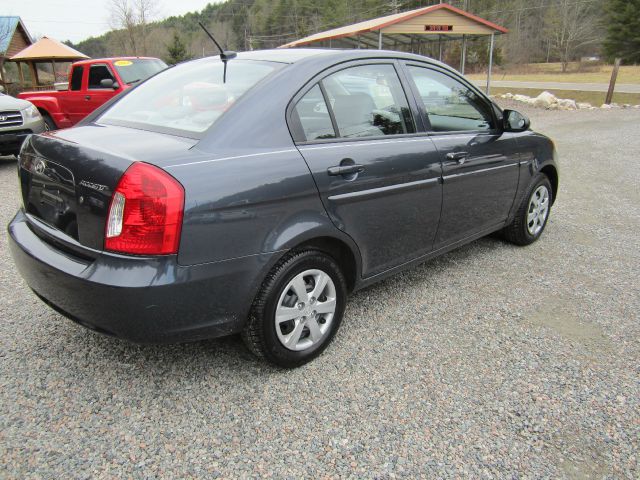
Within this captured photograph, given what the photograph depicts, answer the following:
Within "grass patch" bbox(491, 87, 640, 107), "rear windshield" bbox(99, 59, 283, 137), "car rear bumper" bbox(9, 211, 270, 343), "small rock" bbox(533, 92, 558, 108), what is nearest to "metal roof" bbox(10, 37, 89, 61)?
"small rock" bbox(533, 92, 558, 108)

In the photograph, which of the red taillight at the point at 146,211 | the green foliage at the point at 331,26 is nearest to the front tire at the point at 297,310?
the red taillight at the point at 146,211

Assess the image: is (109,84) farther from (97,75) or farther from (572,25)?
(572,25)

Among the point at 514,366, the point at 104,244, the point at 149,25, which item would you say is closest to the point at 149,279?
the point at 104,244

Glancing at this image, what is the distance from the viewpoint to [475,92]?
3.89 meters

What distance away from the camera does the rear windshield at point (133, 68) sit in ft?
31.0

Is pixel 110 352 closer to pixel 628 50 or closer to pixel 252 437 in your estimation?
pixel 252 437

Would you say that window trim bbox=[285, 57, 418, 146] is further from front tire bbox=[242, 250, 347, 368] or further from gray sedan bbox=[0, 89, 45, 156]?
gray sedan bbox=[0, 89, 45, 156]

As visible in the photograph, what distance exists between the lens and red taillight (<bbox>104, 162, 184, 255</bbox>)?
6.80ft

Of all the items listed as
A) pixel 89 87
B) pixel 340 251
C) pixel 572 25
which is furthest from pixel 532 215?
pixel 572 25

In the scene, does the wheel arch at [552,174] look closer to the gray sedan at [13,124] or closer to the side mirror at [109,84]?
the side mirror at [109,84]

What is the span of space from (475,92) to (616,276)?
6.29 ft

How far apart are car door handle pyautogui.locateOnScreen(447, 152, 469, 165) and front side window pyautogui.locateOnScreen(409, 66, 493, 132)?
0.19m

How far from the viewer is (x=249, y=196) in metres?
2.29

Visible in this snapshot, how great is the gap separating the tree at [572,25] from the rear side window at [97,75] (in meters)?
48.8
